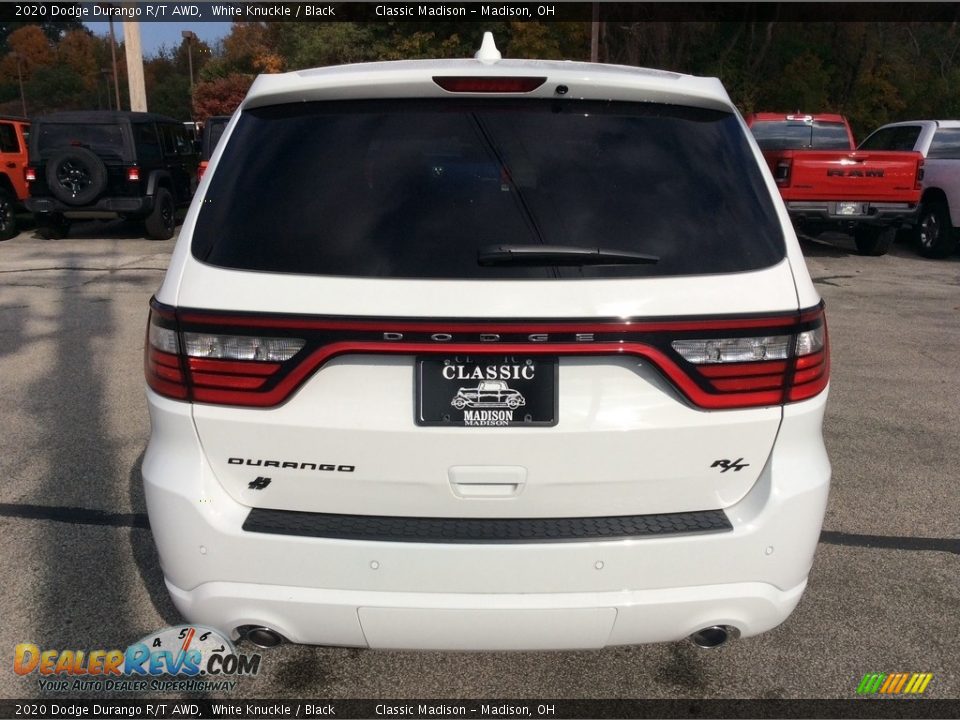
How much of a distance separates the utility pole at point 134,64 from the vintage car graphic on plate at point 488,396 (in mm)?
20712

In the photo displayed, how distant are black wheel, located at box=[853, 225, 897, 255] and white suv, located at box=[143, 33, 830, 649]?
11252mm

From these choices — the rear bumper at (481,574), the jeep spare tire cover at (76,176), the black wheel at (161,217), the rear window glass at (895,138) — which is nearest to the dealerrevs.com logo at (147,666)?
the rear bumper at (481,574)

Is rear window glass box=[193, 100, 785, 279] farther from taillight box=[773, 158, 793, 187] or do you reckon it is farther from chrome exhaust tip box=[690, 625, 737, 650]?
taillight box=[773, 158, 793, 187]

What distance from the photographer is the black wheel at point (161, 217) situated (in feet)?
45.5

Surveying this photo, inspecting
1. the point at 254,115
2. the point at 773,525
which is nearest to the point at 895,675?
the point at 773,525

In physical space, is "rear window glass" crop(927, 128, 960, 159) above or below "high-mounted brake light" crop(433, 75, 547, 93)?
below

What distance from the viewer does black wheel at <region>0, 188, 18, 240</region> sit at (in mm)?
14227

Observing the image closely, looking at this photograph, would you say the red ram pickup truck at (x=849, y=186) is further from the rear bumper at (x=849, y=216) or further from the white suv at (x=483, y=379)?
the white suv at (x=483, y=379)

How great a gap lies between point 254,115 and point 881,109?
2914 centimetres

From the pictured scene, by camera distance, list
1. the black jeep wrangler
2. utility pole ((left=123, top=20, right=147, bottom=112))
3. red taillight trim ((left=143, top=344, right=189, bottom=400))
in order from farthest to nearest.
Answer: utility pole ((left=123, top=20, right=147, bottom=112)) < the black jeep wrangler < red taillight trim ((left=143, top=344, right=189, bottom=400))

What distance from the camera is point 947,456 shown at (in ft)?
15.6

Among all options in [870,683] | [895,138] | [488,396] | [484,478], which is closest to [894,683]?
[870,683]

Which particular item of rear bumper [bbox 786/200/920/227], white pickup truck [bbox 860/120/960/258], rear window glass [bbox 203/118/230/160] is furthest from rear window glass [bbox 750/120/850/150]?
rear window glass [bbox 203/118/230/160]

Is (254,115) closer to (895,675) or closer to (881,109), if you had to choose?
(895,675)
